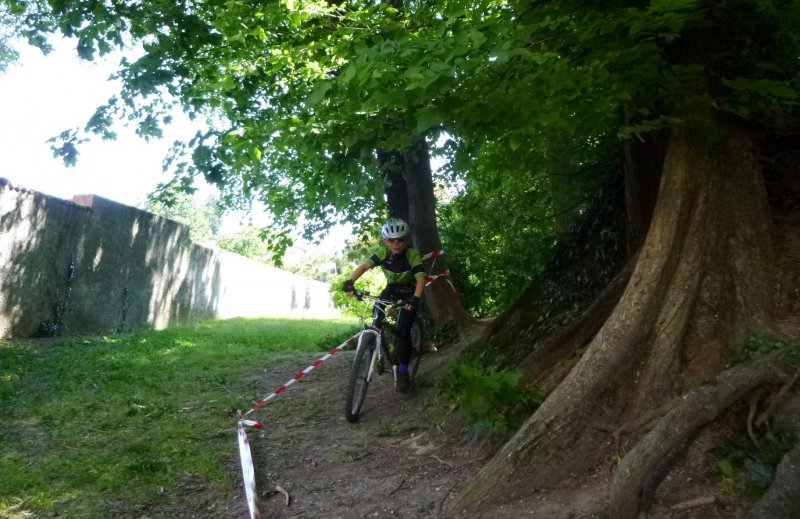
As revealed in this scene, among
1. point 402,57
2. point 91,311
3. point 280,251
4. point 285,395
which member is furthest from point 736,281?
point 91,311

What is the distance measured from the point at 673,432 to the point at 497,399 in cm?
139

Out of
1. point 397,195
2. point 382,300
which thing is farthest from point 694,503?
point 397,195

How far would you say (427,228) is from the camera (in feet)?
31.9

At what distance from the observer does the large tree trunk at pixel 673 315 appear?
4.14 metres

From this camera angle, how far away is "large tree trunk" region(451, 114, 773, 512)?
13.6 ft

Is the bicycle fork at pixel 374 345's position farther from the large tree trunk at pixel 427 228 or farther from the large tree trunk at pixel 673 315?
the large tree trunk at pixel 427 228

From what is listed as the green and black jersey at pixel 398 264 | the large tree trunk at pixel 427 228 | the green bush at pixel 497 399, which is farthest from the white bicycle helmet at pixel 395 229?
the large tree trunk at pixel 427 228

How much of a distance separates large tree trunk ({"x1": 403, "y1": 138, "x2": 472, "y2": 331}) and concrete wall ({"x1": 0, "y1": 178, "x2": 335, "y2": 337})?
632 cm

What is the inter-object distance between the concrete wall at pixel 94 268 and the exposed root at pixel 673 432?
10106 mm

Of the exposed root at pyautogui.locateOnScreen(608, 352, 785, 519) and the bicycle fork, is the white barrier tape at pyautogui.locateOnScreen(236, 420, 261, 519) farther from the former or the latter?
the exposed root at pyautogui.locateOnScreen(608, 352, 785, 519)

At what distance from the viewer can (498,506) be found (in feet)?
13.1

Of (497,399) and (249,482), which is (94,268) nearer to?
(249,482)

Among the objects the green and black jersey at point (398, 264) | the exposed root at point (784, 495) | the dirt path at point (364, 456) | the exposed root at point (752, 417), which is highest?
the green and black jersey at point (398, 264)

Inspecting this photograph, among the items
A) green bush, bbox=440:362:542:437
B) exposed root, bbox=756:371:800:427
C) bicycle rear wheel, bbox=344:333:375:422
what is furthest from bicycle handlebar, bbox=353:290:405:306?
exposed root, bbox=756:371:800:427
